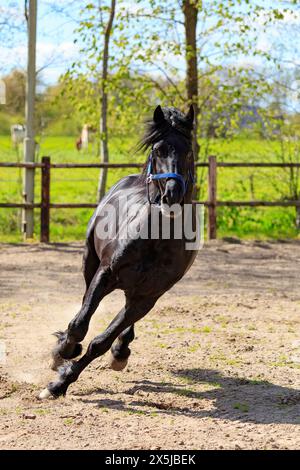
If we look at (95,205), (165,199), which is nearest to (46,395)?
(165,199)

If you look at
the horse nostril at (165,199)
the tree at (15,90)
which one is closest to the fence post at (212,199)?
the tree at (15,90)

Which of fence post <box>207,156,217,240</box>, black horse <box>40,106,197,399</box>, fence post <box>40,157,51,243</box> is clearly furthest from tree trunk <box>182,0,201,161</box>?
black horse <box>40,106,197,399</box>

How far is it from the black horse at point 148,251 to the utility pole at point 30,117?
24.7ft

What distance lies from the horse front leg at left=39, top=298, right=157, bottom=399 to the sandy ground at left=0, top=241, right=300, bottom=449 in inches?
3.6

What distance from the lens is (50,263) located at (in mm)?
10055

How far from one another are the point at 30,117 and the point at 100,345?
27.5 ft

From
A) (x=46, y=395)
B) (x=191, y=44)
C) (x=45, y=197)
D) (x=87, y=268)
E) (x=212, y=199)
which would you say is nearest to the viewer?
(x=46, y=395)

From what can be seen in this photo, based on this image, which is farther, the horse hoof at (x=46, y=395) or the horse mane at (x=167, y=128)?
the horse hoof at (x=46, y=395)

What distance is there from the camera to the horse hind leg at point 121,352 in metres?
5.04

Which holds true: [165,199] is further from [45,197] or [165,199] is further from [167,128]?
[45,197]

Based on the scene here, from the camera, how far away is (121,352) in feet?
16.5

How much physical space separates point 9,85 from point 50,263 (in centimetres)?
655

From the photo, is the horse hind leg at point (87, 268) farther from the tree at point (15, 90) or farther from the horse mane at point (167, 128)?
the tree at point (15, 90)

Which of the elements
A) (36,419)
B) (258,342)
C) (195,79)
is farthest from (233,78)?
(36,419)
